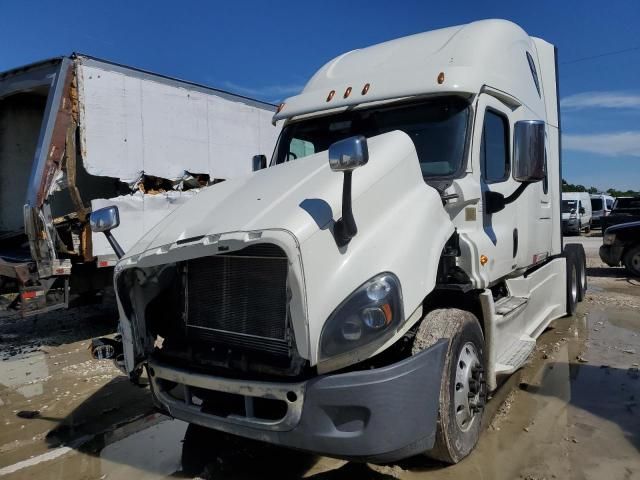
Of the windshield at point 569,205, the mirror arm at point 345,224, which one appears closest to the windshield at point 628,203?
the windshield at point 569,205

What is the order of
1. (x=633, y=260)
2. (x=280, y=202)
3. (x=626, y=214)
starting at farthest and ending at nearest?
(x=626, y=214), (x=633, y=260), (x=280, y=202)

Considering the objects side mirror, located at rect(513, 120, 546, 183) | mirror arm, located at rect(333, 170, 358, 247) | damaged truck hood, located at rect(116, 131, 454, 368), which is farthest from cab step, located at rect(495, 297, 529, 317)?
mirror arm, located at rect(333, 170, 358, 247)

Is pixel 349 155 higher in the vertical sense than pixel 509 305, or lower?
higher

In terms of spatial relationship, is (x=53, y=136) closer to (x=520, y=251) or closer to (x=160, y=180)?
(x=160, y=180)

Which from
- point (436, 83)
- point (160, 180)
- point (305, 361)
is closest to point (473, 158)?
point (436, 83)

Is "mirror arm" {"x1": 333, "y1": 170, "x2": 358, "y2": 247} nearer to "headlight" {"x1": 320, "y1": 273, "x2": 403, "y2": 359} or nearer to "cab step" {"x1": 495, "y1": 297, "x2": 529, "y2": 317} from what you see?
"headlight" {"x1": 320, "y1": 273, "x2": 403, "y2": 359}

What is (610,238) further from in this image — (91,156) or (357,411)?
(357,411)

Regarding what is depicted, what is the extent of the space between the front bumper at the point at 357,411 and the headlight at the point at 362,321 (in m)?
0.17

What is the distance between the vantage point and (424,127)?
4.17 metres

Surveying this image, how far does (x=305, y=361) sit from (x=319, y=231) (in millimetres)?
710

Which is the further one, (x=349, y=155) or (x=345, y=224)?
(x=345, y=224)

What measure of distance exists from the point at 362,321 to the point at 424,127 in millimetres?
1982

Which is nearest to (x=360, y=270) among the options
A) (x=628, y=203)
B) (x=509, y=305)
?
(x=509, y=305)

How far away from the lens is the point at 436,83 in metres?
4.11
